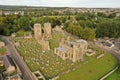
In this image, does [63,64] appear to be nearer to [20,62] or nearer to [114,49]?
[20,62]

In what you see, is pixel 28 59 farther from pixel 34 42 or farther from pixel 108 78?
pixel 108 78

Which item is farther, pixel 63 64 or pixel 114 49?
pixel 114 49

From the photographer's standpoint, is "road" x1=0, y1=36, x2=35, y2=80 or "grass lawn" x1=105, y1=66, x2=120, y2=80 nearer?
"road" x1=0, y1=36, x2=35, y2=80

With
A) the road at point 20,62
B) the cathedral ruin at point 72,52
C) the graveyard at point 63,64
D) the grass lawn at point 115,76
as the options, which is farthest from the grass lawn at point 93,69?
the road at point 20,62

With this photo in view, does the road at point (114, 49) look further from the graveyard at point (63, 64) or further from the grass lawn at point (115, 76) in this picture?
the grass lawn at point (115, 76)

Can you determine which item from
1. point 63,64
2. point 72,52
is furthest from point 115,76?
point 63,64

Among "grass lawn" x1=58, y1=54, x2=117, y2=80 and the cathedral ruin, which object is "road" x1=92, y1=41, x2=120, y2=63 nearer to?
"grass lawn" x1=58, y1=54, x2=117, y2=80

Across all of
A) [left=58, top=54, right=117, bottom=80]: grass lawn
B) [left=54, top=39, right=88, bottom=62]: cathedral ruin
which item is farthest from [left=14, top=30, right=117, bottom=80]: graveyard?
[left=54, top=39, right=88, bottom=62]: cathedral ruin

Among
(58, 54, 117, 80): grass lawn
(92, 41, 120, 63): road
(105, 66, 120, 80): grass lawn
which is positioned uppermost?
(92, 41, 120, 63): road
